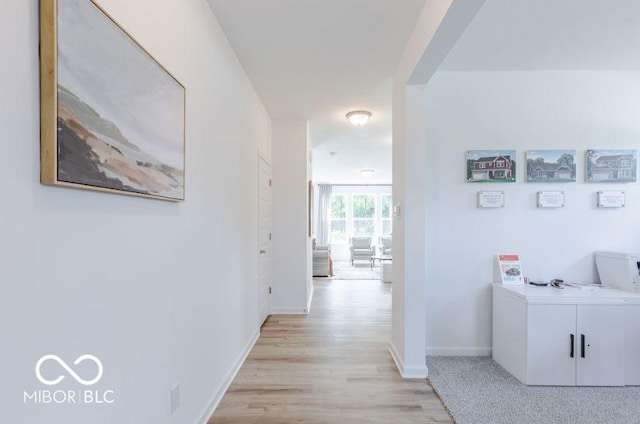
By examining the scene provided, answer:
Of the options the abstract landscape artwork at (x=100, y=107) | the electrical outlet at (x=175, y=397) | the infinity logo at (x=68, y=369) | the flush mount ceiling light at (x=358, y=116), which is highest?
the flush mount ceiling light at (x=358, y=116)

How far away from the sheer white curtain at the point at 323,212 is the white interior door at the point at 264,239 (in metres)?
6.43

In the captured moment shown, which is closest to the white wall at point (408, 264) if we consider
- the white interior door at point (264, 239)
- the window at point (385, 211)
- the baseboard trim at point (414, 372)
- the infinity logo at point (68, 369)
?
the baseboard trim at point (414, 372)

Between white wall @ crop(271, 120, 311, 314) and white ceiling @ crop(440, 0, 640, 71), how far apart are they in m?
2.08

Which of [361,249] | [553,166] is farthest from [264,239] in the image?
[361,249]

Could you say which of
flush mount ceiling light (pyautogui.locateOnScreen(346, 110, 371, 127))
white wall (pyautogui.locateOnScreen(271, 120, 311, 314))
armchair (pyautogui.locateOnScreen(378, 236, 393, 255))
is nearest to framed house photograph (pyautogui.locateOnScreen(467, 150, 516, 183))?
flush mount ceiling light (pyautogui.locateOnScreen(346, 110, 371, 127))

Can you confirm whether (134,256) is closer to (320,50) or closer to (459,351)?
(320,50)

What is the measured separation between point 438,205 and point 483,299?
3.13 ft

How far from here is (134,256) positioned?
127cm

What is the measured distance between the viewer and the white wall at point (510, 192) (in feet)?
9.43

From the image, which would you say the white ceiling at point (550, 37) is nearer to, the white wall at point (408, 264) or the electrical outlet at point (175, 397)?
the white wall at point (408, 264)

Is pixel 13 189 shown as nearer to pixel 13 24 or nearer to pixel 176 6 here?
pixel 13 24

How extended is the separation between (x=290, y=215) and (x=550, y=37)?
3174mm

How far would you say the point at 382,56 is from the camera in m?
2.63

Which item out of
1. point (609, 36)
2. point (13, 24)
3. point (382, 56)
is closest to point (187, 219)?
point (13, 24)
